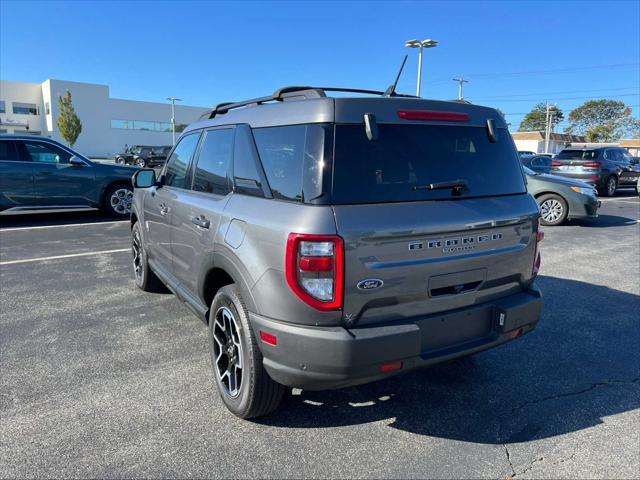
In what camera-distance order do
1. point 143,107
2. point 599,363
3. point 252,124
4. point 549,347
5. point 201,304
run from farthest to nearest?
point 143,107
point 549,347
point 599,363
point 201,304
point 252,124

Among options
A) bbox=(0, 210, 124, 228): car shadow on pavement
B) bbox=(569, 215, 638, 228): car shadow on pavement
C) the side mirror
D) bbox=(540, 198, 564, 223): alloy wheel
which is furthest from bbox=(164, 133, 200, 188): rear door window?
bbox=(569, 215, 638, 228): car shadow on pavement

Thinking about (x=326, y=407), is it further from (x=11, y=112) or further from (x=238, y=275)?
(x=11, y=112)

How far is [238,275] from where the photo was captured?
8.38 feet

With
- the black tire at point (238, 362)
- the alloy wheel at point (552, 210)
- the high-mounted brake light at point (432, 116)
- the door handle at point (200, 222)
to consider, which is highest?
the high-mounted brake light at point (432, 116)

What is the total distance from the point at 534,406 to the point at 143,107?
2521 inches

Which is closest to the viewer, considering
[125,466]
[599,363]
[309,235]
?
[309,235]

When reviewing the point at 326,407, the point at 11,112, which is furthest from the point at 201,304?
the point at 11,112

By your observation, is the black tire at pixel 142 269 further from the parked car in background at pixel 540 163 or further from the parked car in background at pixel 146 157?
the parked car in background at pixel 146 157

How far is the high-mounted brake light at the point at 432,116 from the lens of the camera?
2537 mm

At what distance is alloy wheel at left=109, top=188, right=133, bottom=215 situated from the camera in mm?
10383

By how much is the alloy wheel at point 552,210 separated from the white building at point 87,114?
56.9 m

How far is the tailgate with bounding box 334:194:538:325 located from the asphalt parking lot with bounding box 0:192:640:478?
0.79 m

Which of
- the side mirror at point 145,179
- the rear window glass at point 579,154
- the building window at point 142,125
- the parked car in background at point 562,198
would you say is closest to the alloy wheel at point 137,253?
the side mirror at point 145,179

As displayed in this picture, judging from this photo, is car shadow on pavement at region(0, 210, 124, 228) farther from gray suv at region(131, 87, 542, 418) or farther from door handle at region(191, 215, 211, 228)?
gray suv at region(131, 87, 542, 418)
